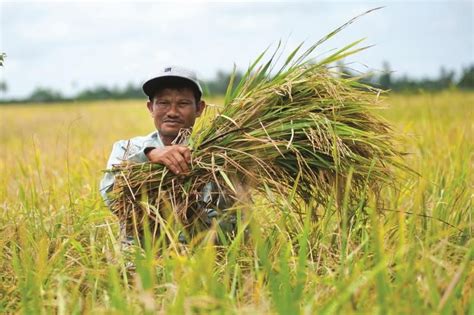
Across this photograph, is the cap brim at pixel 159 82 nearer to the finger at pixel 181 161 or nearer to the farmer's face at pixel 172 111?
the farmer's face at pixel 172 111

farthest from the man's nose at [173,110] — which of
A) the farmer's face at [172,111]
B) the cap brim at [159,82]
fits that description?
the cap brim at [159,82]

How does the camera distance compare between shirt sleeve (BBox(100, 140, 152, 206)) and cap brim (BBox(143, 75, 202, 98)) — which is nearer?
shirt sleeve (BBox(100, 140, 152, 206))

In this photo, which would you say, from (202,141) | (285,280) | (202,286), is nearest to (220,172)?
(202,141)

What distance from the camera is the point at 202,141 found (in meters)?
2.38

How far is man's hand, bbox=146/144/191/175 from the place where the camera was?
2.31 m

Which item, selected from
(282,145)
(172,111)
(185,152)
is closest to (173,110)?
(172,111)

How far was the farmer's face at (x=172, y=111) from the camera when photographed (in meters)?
2.76

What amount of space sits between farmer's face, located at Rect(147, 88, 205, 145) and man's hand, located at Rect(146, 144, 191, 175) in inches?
16.2

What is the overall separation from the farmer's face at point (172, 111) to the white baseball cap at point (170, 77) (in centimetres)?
4

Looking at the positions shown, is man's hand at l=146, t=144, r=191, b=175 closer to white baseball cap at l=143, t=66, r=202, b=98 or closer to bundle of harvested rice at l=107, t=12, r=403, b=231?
bundle of harvested rice at l=107, t=12, r=403, b=231

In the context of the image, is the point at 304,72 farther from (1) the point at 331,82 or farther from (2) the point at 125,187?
(2) the point at 125,187

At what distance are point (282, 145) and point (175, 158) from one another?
0.39 m

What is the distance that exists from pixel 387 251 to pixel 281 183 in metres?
0.49

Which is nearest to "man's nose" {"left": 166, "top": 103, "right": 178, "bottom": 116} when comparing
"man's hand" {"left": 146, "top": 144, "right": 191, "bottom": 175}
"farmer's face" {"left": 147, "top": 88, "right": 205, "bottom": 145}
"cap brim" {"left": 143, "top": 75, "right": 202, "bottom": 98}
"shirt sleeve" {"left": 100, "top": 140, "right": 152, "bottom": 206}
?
"farmer's face" {"left": 147, "top": 88, "right": 205, "bottom": 145}
